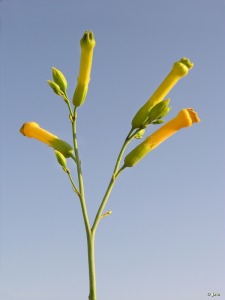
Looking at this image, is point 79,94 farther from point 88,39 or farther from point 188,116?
point 188,116

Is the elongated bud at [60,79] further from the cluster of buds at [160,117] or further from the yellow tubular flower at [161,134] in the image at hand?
the yellow tubular flower at [161,134]

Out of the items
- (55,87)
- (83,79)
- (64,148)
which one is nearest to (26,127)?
(64,148)

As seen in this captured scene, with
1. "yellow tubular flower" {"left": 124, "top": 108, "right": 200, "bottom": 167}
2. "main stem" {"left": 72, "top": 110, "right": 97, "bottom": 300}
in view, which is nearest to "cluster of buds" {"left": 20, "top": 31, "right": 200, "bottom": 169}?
"yellow tubular flower" {"left": 124, "top": 108, "right": 200, "bottom": 167}

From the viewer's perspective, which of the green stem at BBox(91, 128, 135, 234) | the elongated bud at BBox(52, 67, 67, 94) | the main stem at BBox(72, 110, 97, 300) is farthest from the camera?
the elongated bud at BBox(52, 67, 67, 94)

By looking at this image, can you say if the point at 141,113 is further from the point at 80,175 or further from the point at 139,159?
the point at 80,175

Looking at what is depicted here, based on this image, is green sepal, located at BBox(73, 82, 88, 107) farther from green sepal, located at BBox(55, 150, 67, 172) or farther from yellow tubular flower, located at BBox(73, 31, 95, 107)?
green sepal, located at BBox(55, 150, 67, 172)

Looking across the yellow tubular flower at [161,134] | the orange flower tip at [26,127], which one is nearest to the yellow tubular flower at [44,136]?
the orange flower tip at [26,127]

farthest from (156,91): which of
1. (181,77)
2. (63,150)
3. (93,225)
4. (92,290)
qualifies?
(92,290)
